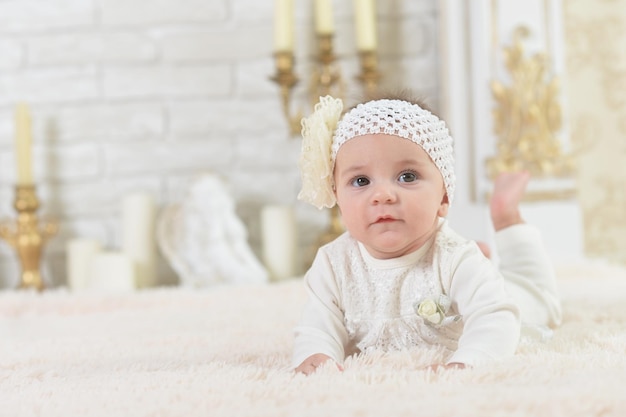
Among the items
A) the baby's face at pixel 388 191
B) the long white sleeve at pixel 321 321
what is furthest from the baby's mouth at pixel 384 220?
the long white sleeve at pixel 321 321

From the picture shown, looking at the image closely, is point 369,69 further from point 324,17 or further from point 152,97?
point 152,97

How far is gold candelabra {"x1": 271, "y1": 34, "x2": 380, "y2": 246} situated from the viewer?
1.93 m

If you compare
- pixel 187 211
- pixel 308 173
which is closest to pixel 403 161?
pixel 308 173

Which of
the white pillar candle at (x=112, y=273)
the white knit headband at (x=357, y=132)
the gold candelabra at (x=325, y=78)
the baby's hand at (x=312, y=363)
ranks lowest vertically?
the white pillar candle at (x=112, y=273)

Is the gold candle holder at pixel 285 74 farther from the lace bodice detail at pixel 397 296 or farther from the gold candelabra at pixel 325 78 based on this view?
the lace bodice detail at pixel 397 296

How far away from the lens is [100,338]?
1.22 meters

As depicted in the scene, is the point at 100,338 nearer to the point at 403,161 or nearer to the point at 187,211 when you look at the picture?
the point at 403,161

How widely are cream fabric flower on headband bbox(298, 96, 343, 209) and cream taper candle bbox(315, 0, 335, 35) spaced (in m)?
0.98

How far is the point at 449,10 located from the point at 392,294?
47.3 inches

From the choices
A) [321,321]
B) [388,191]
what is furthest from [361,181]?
[321,321]

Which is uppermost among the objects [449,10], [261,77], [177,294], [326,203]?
[449,10]

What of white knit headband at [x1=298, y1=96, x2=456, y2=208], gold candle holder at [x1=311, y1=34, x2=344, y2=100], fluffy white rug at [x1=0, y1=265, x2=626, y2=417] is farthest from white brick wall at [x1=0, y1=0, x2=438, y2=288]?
white knit headband at [x1=298, y1=96, x2=456, y2=208]

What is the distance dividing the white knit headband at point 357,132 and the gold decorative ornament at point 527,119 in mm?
1053

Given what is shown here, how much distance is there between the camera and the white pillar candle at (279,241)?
2002 mm
